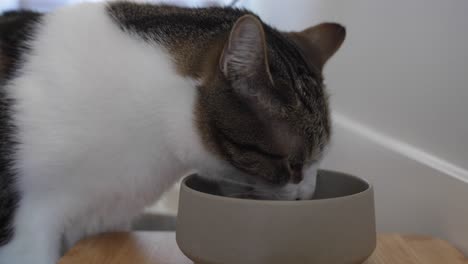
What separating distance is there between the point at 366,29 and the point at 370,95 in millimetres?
156

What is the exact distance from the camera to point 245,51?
0.71 m

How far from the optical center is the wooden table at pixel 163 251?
82 cm

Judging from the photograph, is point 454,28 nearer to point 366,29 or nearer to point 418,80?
point 418,80

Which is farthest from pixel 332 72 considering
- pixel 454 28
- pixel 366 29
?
pixel 454 28

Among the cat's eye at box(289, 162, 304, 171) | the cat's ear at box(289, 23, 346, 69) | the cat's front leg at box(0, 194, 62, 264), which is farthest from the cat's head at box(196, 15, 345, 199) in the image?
the cat's front leg at box(0, 194, 62, 264)

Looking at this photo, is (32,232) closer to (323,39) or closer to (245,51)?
(245,51)

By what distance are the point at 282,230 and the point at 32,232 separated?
16.3 inches

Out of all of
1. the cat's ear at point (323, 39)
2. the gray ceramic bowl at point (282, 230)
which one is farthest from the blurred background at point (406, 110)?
the gray ceramic bowl at point (282, 230)

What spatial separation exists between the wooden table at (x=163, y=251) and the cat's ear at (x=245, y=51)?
0.97 feet

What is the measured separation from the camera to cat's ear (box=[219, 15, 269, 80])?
0.69 meters

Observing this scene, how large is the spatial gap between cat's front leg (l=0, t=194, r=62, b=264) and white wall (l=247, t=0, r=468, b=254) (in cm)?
62

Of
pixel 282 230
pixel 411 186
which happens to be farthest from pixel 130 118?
pixel 411 186

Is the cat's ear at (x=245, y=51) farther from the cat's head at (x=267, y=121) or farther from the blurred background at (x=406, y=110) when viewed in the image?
the blurred background at (x=406, y=110)

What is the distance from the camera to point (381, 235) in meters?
0.92
